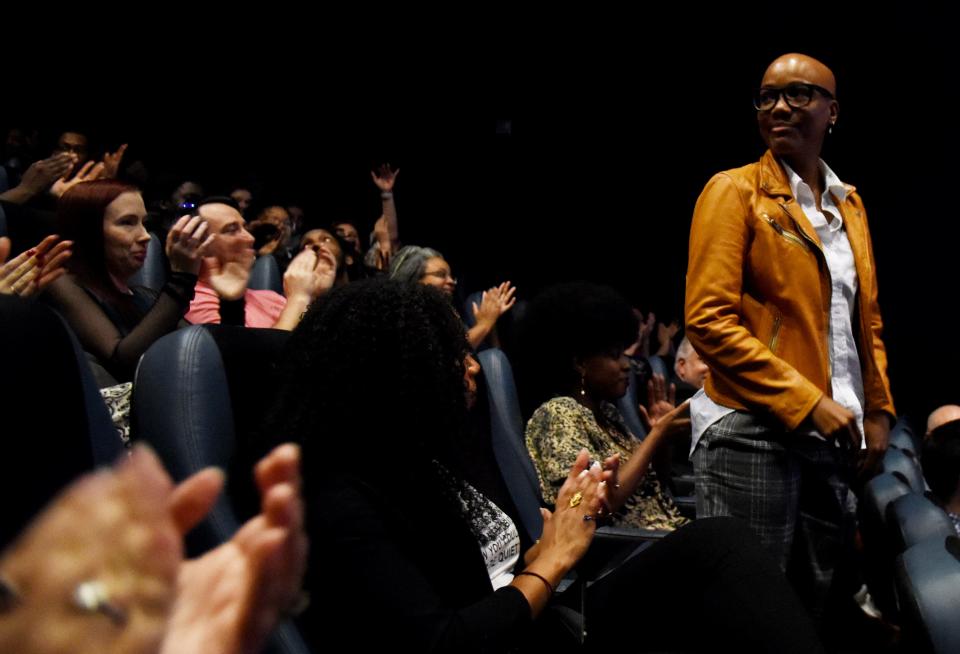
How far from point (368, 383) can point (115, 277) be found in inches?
35.2

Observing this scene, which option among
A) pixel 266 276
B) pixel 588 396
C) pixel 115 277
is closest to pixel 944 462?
pixel 588 396

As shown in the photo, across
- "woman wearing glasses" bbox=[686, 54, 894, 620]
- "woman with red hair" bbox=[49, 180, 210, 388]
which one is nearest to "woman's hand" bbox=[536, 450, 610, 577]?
"woman wearing glasses" bbox=[686, 54, 894, 620]

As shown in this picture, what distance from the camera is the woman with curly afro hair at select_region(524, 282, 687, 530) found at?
6.08 feet

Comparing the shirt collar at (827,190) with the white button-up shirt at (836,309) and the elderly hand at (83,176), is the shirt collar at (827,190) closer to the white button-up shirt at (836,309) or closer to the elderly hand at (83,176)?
the white button-up shirt at (836,309)

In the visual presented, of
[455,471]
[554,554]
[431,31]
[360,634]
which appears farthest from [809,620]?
[431,31]

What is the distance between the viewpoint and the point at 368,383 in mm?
1049

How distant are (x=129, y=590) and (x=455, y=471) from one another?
38.7 inches

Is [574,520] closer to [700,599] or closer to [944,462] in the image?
[700,599]

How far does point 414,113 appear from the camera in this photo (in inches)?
199

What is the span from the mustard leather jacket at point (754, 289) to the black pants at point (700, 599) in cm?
24

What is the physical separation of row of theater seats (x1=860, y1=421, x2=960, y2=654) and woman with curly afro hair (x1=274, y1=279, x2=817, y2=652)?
20 cm

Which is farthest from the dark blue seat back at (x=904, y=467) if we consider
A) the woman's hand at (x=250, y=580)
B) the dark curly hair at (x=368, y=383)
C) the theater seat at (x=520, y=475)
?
the woman's hand at (x=250, y=580)

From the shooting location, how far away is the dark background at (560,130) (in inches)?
156

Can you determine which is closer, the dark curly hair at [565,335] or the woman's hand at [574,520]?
the woman's hand at [574,520]
